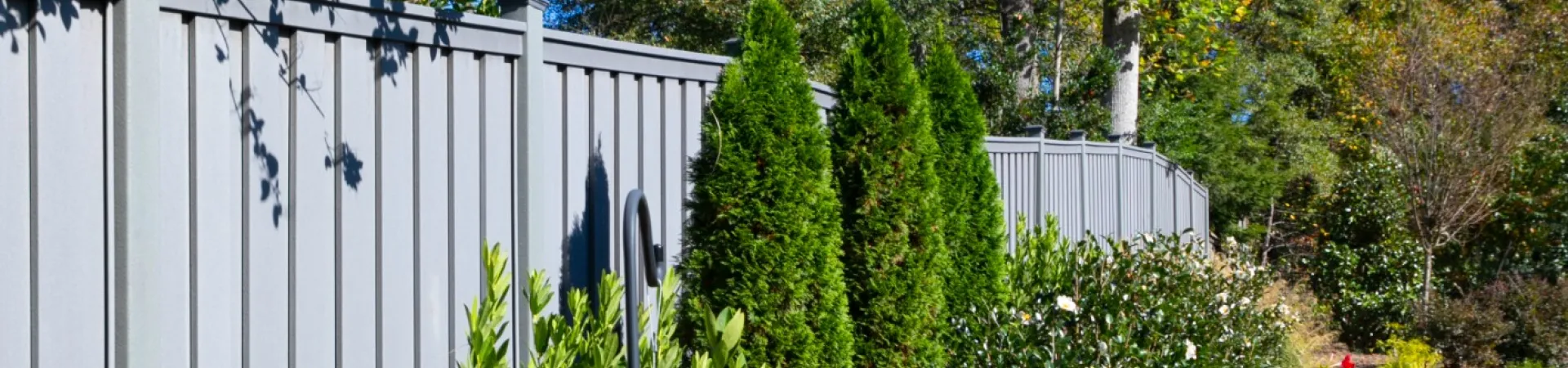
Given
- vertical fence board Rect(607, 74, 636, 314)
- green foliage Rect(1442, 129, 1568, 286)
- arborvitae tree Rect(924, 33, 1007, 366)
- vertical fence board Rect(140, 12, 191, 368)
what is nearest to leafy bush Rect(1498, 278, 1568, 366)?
green foliage Rect(1442, 129, 1568, 286)

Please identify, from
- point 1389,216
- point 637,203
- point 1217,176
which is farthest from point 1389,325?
point 637,203

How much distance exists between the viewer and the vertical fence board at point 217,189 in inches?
97.9

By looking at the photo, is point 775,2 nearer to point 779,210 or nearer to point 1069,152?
point 779,210

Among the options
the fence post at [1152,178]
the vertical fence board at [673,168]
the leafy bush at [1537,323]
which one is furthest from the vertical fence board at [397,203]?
the fence post at [1152,178]

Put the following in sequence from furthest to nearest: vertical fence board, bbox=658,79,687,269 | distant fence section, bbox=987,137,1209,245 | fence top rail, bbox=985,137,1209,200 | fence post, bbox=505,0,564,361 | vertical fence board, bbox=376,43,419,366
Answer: distant fence section, bbox=987,137,1209,245, fence top rail, bbox=985,137,1209,200, vertical fence board, bbox=658,79,687,269, fence post, bbox=505,0,564,361, vertical fence board, bbox=376,43,419,366

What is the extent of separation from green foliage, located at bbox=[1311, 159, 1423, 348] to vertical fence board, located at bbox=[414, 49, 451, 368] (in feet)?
33.1

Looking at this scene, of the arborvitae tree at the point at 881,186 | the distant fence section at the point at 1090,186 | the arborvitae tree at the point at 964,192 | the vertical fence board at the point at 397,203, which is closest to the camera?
the vertical fence board at the point at 397,203

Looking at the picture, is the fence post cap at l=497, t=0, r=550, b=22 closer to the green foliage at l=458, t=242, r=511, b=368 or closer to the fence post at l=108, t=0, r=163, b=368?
the green foliage at l=458, t=242, r=511, b=368

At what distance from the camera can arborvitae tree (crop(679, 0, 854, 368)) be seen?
3957 millimetres

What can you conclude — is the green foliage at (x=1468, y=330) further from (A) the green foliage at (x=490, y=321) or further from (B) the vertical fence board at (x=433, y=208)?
(A) the green foliage at (x=490, y=321)

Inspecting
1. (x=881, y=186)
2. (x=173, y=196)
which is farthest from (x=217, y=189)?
(x=881, y=186)

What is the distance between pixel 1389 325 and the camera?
415 inches

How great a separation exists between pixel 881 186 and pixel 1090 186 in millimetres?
4662

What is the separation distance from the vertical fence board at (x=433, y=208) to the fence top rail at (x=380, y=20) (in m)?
0.06
